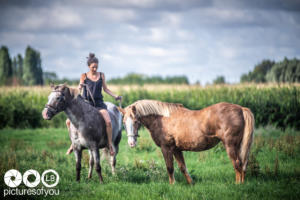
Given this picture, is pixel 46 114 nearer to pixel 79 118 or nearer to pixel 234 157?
pixel 79 118

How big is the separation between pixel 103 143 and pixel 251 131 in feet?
12.1

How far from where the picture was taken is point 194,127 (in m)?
6.69

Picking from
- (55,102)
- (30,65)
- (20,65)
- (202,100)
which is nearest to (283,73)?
(202,100)

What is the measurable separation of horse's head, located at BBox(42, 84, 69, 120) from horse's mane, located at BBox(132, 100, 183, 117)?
1660 millimetres

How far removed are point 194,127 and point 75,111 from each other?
9.24 feet

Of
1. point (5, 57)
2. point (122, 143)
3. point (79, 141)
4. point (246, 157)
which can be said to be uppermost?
point (5, 57)

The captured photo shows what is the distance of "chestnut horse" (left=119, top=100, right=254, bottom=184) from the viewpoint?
20.8ft

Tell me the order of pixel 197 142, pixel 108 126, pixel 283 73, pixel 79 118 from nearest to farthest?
pixel 197 142 < pixel 79 118 < pixel 108 126 < pixel 283 73

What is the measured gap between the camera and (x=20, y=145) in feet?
44.3

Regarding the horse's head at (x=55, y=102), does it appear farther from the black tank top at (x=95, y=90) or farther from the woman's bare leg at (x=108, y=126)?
the woman's bare leg at (x=108, y=126)

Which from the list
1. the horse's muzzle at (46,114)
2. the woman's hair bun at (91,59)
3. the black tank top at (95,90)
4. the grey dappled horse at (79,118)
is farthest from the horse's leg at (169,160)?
the woman's hair bun at (91,59)

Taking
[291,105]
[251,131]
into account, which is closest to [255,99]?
[291,105]

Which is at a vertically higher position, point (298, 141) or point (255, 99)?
point (255, 99)

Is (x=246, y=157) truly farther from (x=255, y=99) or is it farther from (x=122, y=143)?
(x=255, y=99)
